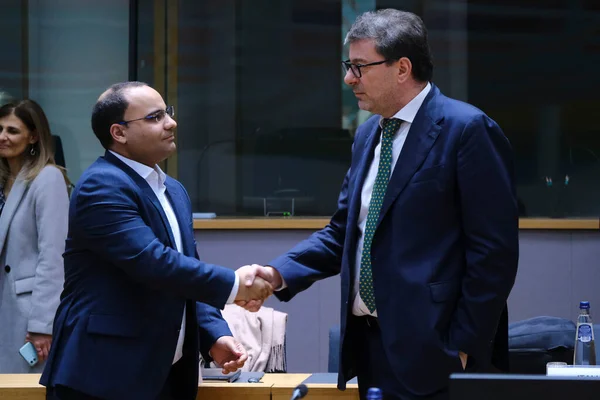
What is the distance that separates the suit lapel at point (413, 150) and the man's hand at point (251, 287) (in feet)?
1.71

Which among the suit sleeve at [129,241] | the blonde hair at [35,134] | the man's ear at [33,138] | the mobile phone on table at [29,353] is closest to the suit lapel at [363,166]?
the suit sleeve at [129,241]

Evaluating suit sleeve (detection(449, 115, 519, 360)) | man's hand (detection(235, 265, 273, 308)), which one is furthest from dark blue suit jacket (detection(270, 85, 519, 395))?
man's hand (detection(235, 265, 273, 308))

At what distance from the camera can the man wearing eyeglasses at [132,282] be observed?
2.58 m

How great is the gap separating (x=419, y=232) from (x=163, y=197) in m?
0.79

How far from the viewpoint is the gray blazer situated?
3.96m

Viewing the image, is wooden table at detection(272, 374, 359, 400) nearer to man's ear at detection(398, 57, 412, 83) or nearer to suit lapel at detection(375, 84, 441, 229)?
suit lapel at detection(375, 84, 441, 229)

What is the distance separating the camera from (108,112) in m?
2.83

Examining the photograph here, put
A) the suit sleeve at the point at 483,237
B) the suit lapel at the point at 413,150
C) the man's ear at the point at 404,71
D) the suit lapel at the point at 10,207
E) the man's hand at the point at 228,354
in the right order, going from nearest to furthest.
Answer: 1. the suit sleeve at the point at 483,237
2. the suit lapel at the point at 413,150
3. the man's ear at the point at 404,71
4. the man's hand at the point at 228,354
5. the suit lapel at the point at 10,207

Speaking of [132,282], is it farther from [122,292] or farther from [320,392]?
[320,392]

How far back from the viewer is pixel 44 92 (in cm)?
609

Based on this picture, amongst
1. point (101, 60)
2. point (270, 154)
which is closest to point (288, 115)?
point (270, 154)

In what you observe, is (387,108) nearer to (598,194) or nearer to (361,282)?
(361,282)

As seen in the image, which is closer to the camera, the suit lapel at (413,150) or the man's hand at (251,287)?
the suit lapel at (413,150)

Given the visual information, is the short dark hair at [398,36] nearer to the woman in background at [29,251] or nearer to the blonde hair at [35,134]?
the woman in background at [29,251]
